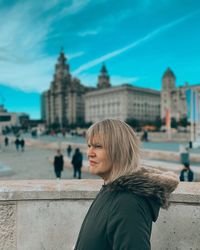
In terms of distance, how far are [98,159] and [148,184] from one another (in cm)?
31

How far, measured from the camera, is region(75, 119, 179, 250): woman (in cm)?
133

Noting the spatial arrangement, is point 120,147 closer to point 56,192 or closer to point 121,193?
point 121,193

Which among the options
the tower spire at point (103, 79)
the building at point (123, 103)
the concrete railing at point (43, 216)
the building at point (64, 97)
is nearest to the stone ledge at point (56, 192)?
the concrete railing at point (43, 216)

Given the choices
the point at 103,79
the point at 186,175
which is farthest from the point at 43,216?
the point at 103,79

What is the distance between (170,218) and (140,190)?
4.43ft

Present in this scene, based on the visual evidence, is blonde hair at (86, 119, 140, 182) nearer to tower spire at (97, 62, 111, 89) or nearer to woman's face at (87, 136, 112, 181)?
woman's face at (87, 136, 112, 181)

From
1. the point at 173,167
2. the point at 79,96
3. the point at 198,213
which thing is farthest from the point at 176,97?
the point at 198,213

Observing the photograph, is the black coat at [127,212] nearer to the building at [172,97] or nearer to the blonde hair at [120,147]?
the blonde hair at [120,147]

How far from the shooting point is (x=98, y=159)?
1.61 metres

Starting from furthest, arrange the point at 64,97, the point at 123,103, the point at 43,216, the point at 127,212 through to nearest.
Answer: the point at 64,97 → the point at 123,103 → the point at 43,216 → the point at 127,212

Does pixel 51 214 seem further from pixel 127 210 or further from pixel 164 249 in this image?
pixel 127 210

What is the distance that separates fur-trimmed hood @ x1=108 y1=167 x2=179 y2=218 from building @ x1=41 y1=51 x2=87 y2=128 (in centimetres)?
15220

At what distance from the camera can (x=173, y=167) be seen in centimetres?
1448

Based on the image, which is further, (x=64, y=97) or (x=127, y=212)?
(x=64, y=97)
